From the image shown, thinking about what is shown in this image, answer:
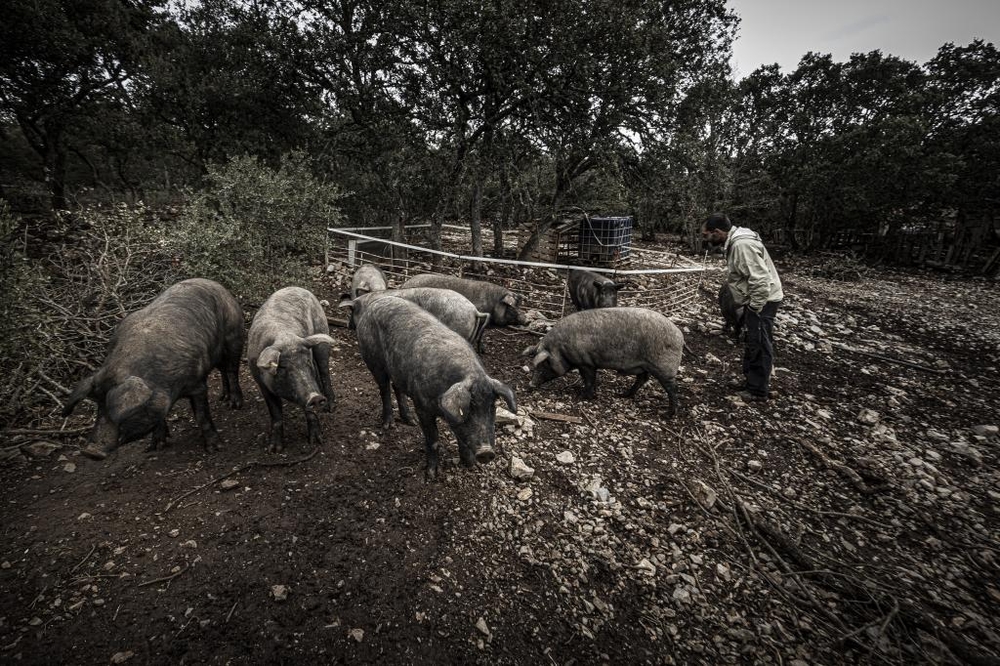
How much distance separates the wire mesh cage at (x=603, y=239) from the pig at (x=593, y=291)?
15.4ft

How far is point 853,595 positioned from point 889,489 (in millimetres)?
1835

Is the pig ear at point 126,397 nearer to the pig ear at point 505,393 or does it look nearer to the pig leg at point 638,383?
the pig ear at point 505,393

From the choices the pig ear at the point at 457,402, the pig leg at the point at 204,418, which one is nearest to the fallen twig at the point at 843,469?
the pig ear at the point at 457,402

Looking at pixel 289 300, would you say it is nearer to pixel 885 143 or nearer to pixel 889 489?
pixel 889 489

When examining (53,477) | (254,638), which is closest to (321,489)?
(254,638)

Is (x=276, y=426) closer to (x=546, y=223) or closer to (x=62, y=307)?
(x=62, y=307)

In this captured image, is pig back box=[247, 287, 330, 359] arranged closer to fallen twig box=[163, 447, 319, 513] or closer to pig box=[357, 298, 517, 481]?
pig box=[357, 298, 517, 481]

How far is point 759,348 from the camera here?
5.81 meters

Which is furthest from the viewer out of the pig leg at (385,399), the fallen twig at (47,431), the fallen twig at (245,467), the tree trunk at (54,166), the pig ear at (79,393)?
the tree trunk at (54,166)

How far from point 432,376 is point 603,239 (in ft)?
38.7

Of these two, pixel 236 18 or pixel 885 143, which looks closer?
pixel 236 18

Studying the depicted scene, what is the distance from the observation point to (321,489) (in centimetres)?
382

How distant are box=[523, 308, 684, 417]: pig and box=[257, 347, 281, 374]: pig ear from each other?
11.0 feet

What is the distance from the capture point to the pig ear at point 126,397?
132 inches
